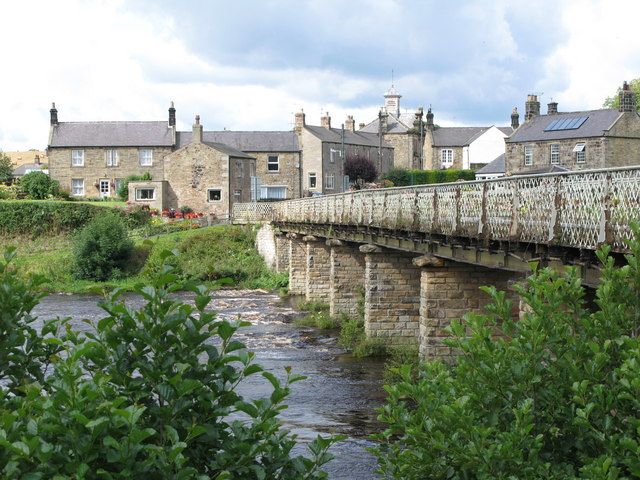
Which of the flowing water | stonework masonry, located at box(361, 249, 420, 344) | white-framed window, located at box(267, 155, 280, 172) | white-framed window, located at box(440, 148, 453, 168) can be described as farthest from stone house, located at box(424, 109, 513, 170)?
stonework masonry, located at box(361, 249, 420, 344)

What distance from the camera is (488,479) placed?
7.53 metres

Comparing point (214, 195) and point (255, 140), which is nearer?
point (214, 195)

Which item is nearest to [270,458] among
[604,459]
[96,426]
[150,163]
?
[96,426]

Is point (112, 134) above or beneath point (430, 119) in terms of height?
beneath

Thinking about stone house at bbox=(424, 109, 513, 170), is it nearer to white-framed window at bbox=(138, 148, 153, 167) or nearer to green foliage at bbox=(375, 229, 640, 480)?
white-framed window at bbox=(138, 148, 153, 167)

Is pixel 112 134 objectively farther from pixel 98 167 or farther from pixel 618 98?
pixel 618 98

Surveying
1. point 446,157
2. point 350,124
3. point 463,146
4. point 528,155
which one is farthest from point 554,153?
point 350,124

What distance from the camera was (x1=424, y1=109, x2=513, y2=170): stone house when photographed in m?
92.1

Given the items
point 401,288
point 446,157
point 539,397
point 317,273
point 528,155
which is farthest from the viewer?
point 446,157

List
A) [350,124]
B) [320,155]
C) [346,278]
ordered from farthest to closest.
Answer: [350,124] < [320,155] < [346,278]

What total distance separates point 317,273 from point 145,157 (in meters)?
40.0

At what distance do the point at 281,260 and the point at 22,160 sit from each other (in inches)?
A: 4496

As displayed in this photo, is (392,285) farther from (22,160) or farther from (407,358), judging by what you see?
(22,160)

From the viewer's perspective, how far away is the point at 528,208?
49.6ft
